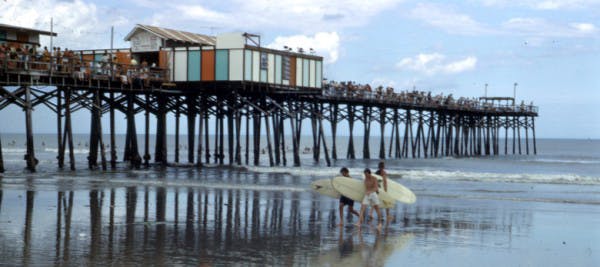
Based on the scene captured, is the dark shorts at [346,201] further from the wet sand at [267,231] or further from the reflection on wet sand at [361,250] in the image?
the reflection on wet sand at [361,250]

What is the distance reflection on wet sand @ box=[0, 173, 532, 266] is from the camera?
43.0 ft

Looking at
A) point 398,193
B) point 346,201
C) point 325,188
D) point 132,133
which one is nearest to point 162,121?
point 132,133

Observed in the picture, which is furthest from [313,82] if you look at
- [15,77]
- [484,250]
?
[484,250]

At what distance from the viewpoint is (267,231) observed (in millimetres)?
16469

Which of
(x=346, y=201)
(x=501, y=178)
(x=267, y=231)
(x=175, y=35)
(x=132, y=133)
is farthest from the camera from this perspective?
(x=175, y=35)

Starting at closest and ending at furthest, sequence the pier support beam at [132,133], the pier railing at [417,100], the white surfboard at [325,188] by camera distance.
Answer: the white surfboard at [325,188]
the pier support beam at [132,133]
the pier railing at [417,100]

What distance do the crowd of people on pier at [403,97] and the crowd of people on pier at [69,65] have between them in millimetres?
15962

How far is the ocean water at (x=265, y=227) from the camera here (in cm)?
1335

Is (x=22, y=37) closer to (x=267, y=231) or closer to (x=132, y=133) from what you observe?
(x=132, y=133)

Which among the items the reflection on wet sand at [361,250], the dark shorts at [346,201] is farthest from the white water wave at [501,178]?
the reflection on wet sand at [361,250]

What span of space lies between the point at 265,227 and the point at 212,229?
120 cm

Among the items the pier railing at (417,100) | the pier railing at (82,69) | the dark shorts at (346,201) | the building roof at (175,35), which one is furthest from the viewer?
the pier railing at (417,100)

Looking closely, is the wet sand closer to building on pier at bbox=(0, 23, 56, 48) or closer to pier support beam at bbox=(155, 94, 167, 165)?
building on pier at bbox=(0, 23, 56, 48)

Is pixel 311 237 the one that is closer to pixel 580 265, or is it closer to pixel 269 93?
pixel 580 265
